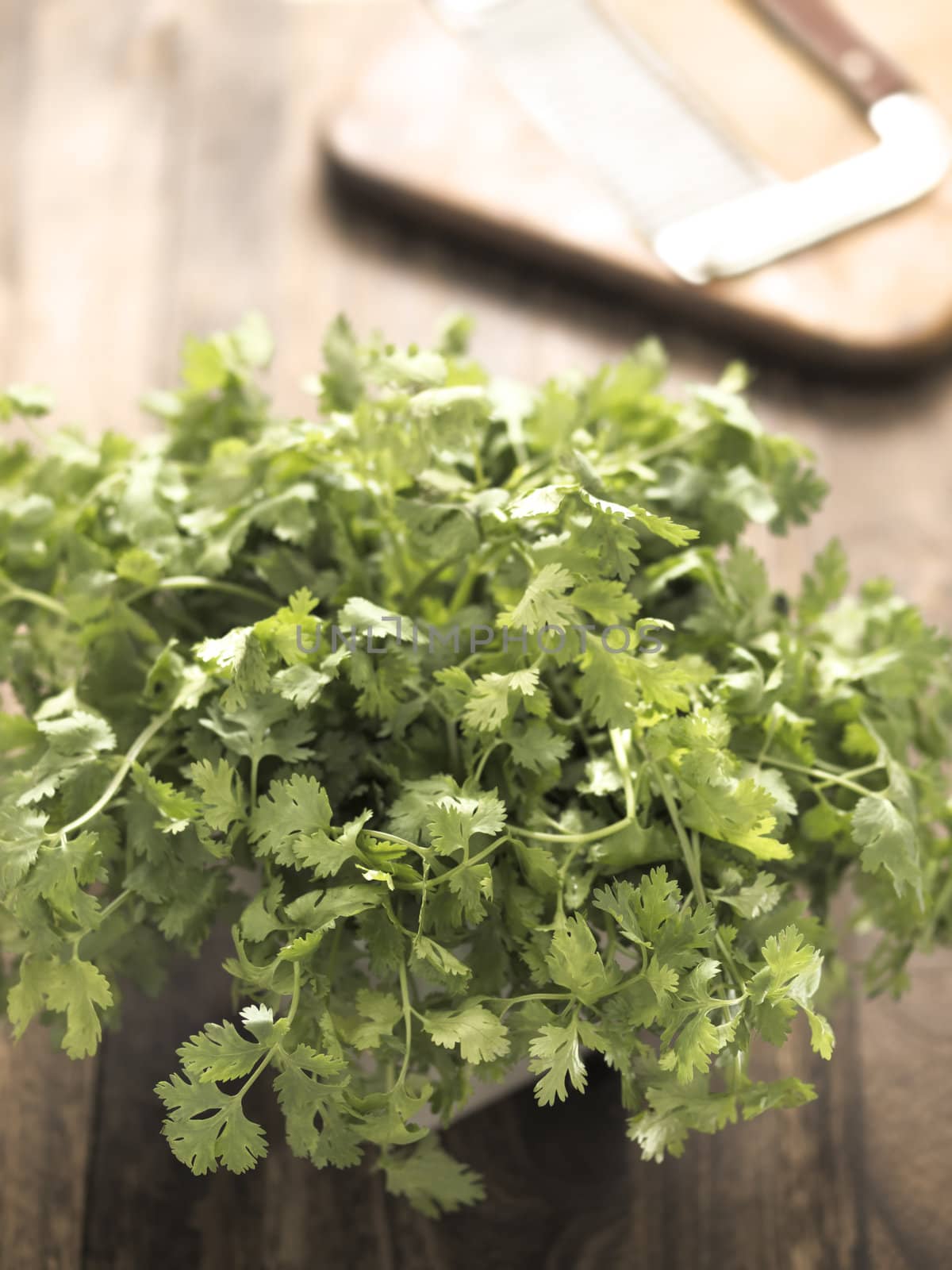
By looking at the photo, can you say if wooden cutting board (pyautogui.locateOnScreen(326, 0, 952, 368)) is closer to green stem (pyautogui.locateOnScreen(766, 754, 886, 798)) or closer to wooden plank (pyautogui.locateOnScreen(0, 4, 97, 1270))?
green stem (pyautogui.locateOnScreen(766, 754, 886, 798))

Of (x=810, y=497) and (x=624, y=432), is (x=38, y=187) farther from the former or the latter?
(x=810, y=497)

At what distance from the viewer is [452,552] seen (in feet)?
2.54

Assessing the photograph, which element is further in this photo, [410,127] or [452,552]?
[410,127]

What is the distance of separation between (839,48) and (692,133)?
0.70 ft

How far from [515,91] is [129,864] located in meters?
1.13

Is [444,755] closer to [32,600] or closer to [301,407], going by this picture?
[32,600]

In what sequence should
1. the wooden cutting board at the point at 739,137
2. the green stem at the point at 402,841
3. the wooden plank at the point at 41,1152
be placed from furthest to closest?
the wooden cutting board at the point at 739,137
the wooden plank at the point at 41,1152
the green stem at the point at 402,841

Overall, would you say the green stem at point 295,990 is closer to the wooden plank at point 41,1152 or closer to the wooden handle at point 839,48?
the wooden plank at point 41,1152

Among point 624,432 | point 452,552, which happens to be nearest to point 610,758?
point 452,552

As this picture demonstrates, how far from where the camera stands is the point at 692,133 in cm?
149

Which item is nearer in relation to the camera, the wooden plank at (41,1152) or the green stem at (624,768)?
the green stem at (624,768)

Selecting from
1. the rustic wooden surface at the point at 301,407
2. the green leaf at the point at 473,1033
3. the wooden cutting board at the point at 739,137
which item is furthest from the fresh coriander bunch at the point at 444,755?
the wooden cutting board at the point at 739,137

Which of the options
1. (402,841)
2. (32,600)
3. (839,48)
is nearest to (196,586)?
(32,600)

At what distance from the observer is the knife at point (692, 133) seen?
1.43 m
